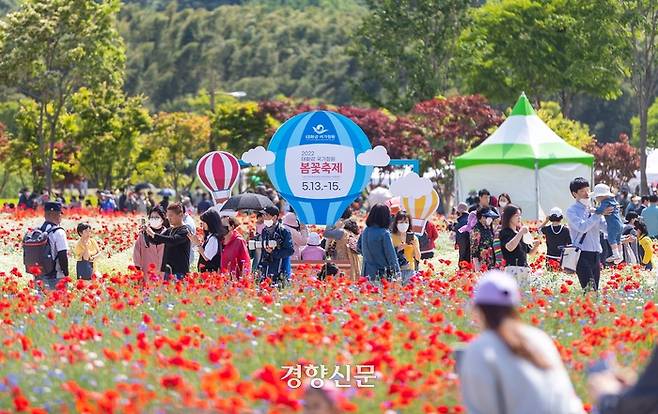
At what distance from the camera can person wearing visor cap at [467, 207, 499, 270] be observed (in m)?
14.9

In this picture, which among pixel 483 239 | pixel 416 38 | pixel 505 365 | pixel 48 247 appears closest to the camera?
pixel 505 365

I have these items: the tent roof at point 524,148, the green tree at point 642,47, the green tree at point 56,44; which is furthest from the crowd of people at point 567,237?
the green tree at point 56,44

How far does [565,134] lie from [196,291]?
3973 cm

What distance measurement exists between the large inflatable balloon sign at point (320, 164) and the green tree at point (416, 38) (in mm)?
39182

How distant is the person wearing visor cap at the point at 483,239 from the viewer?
48.9 feet

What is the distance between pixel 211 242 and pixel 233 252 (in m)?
0.28

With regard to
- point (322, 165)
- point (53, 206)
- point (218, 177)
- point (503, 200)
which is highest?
point (322, 165)

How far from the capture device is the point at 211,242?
1366 centimetres

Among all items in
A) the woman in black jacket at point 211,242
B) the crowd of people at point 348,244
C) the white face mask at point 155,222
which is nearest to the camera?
the crowd of people at point 348,244

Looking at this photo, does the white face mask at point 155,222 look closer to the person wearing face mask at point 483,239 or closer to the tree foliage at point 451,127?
the person wearing face mask at point 483,239

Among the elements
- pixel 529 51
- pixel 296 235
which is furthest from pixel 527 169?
pixel 529 51

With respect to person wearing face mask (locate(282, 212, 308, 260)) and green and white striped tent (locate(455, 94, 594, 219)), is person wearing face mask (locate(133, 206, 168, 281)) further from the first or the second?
green and white striped tent (locate(455, 94, 594, 219))

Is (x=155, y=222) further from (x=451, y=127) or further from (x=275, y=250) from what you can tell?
(x=451, y=127)

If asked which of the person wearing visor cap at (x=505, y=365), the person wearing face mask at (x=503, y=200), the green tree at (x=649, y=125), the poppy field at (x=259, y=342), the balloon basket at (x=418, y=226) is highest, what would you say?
the green tree at (x=649, y=125)
